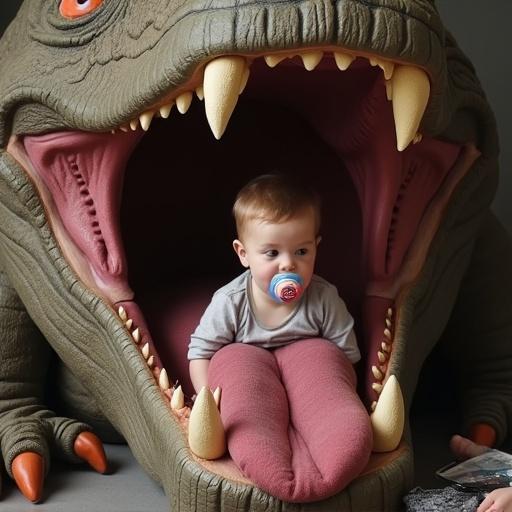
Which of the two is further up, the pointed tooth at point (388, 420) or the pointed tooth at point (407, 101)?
the pointed tooth at point (407, 101)

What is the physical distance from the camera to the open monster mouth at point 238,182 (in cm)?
153

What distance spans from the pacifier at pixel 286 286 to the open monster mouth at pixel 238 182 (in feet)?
0.59

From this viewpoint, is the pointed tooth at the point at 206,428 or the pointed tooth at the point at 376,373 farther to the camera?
the pointed tooth at the point at 376,373

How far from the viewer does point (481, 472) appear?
155 cm

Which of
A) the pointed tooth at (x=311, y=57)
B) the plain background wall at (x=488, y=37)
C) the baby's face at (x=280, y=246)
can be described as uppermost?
the pointed tooth at (x=311, y=57)

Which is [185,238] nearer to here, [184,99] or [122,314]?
[122,314]

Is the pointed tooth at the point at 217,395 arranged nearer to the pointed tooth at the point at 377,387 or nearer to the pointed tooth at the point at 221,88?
the pointed tooth at the point at 377,387

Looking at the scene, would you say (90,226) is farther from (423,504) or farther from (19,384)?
(423,504)

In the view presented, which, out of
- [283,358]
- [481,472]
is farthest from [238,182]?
[481,472]

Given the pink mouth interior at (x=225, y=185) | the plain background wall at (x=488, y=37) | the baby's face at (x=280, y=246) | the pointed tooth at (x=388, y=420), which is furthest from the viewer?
the plain background wall at (x=488, y=37)

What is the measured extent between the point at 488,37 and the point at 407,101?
136 centimetres

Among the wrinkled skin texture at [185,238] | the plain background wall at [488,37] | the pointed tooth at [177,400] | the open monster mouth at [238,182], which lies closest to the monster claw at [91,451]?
the wrinkled skin texture at [185,238]

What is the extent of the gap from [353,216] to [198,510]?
75cm

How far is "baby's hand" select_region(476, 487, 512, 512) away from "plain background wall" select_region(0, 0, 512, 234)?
135cm
